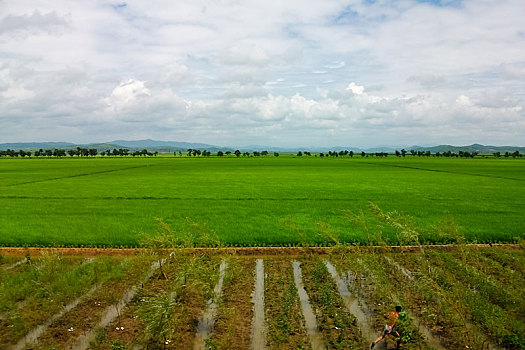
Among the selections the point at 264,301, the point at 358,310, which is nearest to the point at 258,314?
the point at 264,301

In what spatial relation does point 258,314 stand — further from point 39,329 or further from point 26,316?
point 26,316

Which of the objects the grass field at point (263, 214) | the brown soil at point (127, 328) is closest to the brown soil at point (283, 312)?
the grass field at point (263, 214)

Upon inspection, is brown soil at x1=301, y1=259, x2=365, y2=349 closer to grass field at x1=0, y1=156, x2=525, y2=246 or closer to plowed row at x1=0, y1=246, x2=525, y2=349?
plowed row at x1=0, y1=246, x2=525, y2=349

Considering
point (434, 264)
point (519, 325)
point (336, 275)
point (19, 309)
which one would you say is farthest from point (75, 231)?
point (519, 325)

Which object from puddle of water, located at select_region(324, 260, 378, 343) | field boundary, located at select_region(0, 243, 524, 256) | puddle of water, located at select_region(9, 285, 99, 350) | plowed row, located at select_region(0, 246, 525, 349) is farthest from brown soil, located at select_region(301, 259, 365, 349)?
puddle of water, located at select_region(9, 285, 99, 350)

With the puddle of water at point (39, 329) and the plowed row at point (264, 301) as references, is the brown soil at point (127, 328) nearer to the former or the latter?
the plowed row at point (264, 301)
